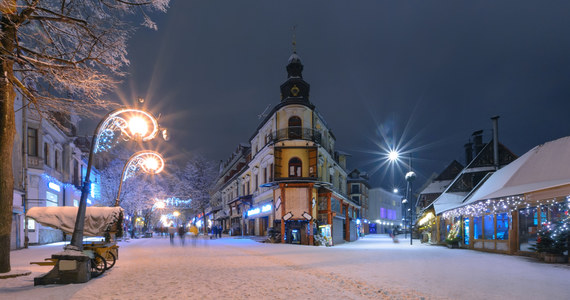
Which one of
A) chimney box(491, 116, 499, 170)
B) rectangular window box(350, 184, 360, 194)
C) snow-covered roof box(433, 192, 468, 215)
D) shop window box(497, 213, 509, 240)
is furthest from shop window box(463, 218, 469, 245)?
rectangular window box(350, 184, 360, 194)

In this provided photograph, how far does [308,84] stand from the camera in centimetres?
3538

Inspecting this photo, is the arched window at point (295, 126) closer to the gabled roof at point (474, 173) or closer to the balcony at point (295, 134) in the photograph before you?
the balcony at point (295, 134)

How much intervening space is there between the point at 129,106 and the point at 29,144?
1835 cm

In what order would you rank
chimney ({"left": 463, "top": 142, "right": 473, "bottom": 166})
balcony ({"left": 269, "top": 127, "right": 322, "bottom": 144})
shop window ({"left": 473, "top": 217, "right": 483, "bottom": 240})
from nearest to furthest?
1. shop window ({"left": 473, "top": 217, "right": 483, "bottom": 240})
2. balcony ({"left": 269, "top": 127, "right": 322, "bottom": 144})
3. chimney ({"left": 463, "top": 142, "right": 473, "bottom": 166})

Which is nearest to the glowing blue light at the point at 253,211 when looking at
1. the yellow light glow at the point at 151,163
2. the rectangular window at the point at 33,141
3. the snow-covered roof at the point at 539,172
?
the yellow light glow at the point at 151,163

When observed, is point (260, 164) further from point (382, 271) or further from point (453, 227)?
point (382, 271)

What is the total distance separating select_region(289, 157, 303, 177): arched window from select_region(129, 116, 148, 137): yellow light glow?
21048mm

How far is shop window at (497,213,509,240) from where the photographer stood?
57.3ft

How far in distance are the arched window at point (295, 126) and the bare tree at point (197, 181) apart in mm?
22369

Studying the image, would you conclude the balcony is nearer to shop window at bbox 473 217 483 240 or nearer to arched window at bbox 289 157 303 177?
arched window at bbox 289 157 303 177

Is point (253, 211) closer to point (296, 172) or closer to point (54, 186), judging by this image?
point (296, 172)

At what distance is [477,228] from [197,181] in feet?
124

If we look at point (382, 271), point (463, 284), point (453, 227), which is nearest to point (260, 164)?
point (453, 227)

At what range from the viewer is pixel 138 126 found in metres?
11.9
